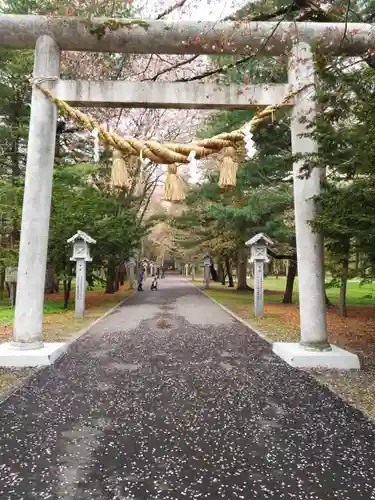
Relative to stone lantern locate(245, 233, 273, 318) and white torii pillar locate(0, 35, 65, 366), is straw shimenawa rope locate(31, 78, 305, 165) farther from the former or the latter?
stone lantern locate(245, 233, 273, 318)

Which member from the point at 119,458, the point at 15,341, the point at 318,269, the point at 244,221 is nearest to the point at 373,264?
the point at 318,269

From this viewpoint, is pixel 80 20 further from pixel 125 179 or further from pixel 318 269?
pixel 318 269

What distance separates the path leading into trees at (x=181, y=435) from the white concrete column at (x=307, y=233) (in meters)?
0.84

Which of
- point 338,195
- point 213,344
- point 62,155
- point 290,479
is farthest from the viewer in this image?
point 62,155

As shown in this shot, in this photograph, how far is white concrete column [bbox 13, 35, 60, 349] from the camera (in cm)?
653

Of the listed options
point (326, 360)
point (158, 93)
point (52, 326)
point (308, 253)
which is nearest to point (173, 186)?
point (158, 93)

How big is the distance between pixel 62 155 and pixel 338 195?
16874mm

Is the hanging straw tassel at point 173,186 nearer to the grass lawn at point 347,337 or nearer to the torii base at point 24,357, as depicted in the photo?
the torii base at point 24,357

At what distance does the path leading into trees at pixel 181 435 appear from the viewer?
9.48 feet

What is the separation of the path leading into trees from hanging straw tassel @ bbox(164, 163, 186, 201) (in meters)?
2.54

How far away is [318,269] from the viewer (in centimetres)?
666

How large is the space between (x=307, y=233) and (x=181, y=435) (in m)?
4.00

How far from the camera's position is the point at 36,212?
21.6 feet

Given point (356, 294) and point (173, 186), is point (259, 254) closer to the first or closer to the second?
point (173, 186)
